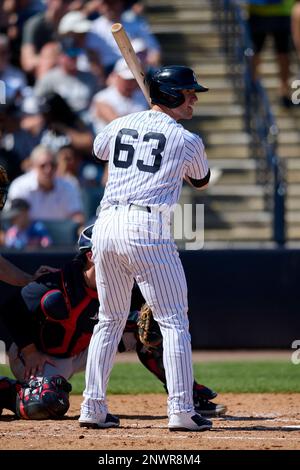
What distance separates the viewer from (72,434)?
6.35 metres

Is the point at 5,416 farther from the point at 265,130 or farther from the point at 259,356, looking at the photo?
the point at 265,130

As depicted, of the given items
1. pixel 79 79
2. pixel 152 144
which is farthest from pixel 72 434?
pixel 79 79

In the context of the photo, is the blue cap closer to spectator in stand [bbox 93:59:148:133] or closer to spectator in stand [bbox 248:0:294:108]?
spectator in stand [bbox 93:59:148:133]

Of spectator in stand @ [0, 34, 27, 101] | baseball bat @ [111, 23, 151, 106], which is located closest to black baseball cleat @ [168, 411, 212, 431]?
baseball bat @ [111, 23, 151, 106]

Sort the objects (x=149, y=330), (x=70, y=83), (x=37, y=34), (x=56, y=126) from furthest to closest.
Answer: (x=37, y=34)
(x=70, y=83)
(x=56, y=126)
(x=149, y=330)

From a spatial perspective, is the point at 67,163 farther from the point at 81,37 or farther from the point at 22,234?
the point at 81,37

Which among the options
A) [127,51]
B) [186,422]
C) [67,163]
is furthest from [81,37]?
[186,422]

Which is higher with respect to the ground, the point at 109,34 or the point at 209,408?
the point at 109,34

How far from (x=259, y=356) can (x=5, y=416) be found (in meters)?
3.98

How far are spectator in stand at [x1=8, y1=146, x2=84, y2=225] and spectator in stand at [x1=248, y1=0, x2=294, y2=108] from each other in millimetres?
2887

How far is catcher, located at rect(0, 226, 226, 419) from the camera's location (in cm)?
699

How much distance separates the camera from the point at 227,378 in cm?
937

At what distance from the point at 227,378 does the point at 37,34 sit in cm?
630

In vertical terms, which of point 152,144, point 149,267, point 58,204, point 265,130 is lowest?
point 149,267
